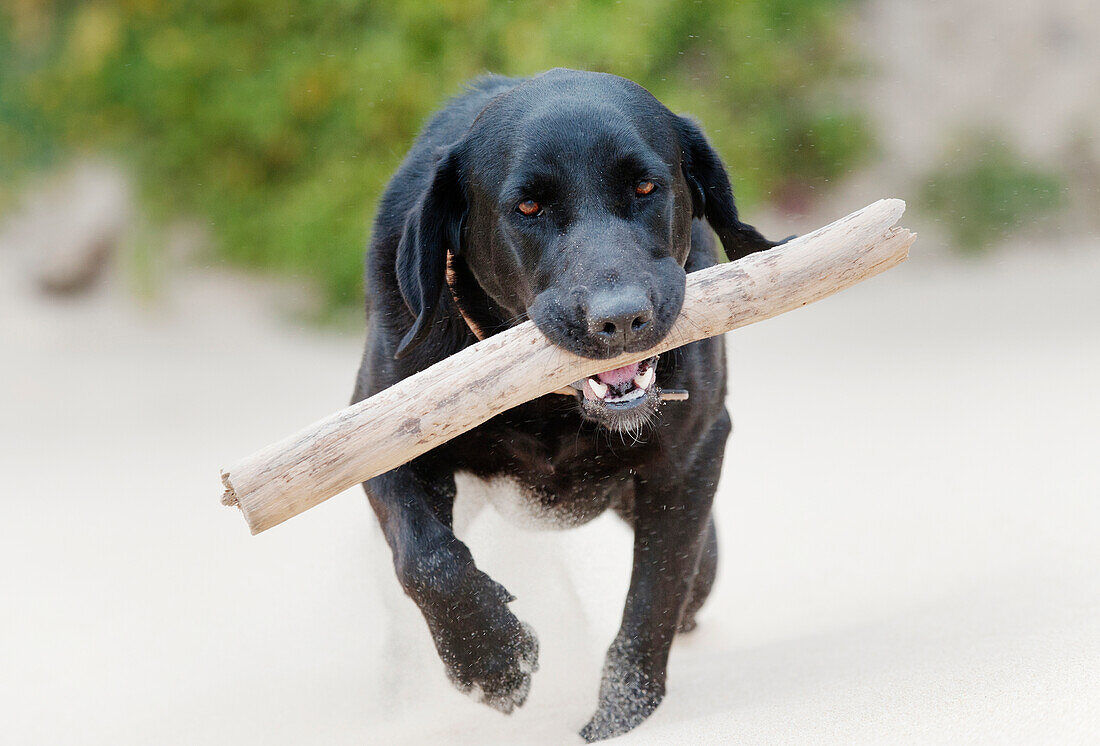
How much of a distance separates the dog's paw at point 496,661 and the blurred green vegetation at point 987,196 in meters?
8.36

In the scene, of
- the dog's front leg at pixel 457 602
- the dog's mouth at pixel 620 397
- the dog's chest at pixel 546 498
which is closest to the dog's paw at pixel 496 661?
the dog's front leg at pixel 457 602

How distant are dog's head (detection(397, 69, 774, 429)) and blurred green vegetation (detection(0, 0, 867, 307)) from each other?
5346 millimetres

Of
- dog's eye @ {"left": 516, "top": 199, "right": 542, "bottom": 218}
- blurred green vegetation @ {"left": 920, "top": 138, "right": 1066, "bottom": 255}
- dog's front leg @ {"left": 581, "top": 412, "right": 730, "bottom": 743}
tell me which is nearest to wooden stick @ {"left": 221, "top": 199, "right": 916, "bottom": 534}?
dog's eye @ {"left": 516, "top": 199, "right": 542, "bottom": 218}

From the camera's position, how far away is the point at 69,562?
5.59m

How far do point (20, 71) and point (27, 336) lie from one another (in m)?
2.30

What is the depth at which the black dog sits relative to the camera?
8.84ft

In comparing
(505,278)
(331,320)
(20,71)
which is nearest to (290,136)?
(331,320)

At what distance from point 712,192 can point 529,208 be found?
0.57 m

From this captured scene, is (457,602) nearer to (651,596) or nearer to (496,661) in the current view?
(496,661)

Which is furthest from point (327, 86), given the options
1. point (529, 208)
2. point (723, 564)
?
point (529, 208)

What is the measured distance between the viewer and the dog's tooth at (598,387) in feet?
8.70

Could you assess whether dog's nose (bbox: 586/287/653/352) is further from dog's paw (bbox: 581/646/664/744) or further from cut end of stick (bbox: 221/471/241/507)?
dog's paw (bbox: 581/646/664/744)

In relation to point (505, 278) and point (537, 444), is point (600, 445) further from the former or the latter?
point (505, 278)

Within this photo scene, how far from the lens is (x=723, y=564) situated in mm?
5234
